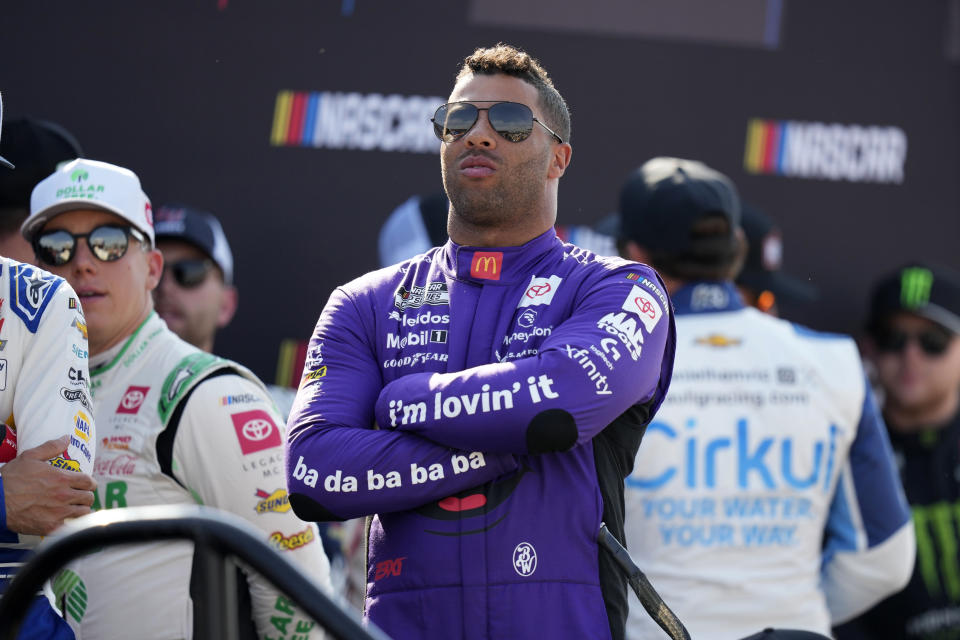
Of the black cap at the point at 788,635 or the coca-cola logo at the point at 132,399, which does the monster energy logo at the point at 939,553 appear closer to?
the black cap at the point at 788,635

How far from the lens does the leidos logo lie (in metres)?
4.62

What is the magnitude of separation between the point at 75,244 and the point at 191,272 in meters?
1.06

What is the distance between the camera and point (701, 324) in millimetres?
3232

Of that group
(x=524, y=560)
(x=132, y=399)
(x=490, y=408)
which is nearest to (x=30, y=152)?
(x=132, y=399)

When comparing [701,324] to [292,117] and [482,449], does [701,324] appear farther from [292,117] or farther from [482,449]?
[292,117]

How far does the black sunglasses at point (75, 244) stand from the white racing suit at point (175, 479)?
0.25m

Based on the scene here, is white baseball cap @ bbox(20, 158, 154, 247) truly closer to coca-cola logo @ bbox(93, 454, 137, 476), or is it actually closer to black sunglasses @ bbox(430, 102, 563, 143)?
coca-cola logo @ bbox(93, 454, 137, 476)

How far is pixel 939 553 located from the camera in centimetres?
441

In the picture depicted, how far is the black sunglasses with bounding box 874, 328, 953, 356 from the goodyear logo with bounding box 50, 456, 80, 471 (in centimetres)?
335

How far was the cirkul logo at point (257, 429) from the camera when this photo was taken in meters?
2.77

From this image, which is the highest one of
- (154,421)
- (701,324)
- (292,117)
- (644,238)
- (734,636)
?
(292,117)

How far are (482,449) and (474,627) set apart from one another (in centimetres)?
30

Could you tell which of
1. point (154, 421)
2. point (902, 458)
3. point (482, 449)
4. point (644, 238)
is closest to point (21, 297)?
point (154, 421)

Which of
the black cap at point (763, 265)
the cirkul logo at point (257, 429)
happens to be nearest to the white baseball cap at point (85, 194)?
the cirkul logo at point (257, 429)
